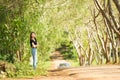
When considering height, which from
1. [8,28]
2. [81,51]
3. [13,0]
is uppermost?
[13,0]

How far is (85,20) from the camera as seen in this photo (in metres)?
40.3

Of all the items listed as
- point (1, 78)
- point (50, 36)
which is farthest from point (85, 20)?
point (1, 78)

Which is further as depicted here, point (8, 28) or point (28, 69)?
point (8, 28)

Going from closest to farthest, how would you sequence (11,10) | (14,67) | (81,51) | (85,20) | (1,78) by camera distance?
(1,78)
(14,67)
(11,10)
(85,20)
(81,51)

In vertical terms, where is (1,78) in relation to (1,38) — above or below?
below

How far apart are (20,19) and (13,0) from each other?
39.8 inches

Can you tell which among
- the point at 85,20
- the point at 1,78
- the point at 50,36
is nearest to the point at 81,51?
the point at 85,20

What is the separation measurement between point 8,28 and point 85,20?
2196cm

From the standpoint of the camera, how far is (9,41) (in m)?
19.0

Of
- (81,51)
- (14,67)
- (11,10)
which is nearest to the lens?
(14,67)

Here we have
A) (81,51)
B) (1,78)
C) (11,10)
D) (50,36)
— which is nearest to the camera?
(1,78)

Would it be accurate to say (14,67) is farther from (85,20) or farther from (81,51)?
(81,51)

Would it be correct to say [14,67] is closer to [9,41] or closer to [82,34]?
[9,41]

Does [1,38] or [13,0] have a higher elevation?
[13,0]
